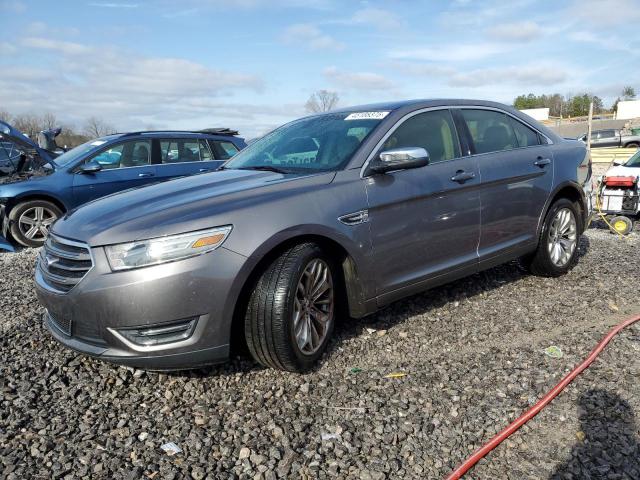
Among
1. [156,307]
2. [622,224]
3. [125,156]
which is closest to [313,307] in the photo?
[156,307]

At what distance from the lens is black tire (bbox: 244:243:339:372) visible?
294cm

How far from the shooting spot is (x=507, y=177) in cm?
444

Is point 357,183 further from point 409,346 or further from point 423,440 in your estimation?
point 423,440

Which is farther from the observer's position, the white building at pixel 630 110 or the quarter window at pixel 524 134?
the white building at pixel 630 110

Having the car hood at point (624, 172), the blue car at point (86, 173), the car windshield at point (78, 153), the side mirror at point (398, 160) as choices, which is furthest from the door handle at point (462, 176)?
the car hood at point (624, 172)

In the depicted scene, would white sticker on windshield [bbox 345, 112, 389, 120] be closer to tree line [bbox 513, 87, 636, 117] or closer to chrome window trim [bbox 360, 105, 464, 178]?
chrome window trim [bbox 360, 105, 464, 178]

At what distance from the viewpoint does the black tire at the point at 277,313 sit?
116 inches

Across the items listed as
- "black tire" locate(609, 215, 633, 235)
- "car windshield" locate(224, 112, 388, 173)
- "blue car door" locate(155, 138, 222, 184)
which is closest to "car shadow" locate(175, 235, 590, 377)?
"car windshield" locate(224, 112, 388, 173)

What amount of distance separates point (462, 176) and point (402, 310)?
3.92 feet

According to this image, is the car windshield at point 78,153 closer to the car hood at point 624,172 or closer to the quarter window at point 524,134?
the quarter window at point 524,134

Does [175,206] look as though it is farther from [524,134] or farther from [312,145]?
[524,134]

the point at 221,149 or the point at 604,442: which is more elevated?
the point at 221,149

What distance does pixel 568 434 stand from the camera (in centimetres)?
260

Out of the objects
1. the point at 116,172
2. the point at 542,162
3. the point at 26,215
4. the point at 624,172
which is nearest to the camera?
the point at 542,162
